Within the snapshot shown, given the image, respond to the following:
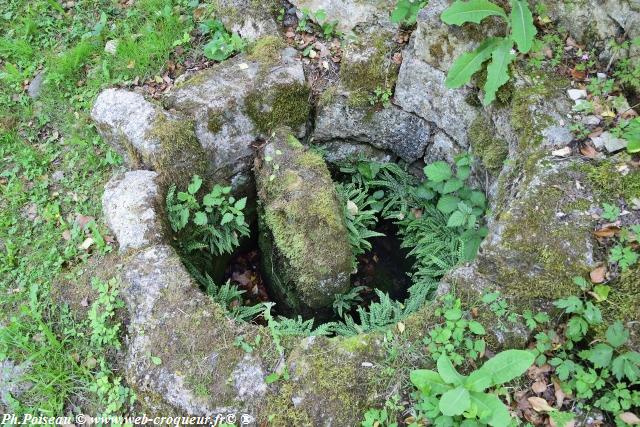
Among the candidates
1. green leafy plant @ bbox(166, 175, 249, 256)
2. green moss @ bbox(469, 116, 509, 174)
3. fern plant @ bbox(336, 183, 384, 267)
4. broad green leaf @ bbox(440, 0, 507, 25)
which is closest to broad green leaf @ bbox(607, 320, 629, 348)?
green moss @ bbox(469, 116, 509, 174)

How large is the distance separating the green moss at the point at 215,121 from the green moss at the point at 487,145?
288 centimetres

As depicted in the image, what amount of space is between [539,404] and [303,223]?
2.81 metres

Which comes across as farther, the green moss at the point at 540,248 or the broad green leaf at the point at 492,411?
the green moss at the point at 540,248

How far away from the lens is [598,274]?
3900 mm

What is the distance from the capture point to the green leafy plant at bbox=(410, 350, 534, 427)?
3.26m

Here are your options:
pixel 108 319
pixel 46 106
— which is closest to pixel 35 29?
pixel 46 106

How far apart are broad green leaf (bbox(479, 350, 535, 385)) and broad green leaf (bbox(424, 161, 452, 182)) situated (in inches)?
104

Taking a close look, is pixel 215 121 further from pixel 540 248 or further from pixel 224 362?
pixel 540 248

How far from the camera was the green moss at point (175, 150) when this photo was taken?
5.31m

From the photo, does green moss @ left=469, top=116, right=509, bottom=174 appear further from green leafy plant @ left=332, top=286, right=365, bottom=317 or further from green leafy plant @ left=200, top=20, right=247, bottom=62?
green leafy plant @ left=200, top=20, right=247, bottom=62

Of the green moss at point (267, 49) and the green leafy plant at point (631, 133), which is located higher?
the green moss at point (267, 49)

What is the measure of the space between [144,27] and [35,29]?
192cm

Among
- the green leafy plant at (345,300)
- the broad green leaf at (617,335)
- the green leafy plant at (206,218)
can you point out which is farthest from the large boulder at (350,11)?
the broad green leaf at (617,335)

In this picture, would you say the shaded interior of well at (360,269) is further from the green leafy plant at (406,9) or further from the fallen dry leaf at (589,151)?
the green leafy plant at (406,9)
